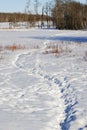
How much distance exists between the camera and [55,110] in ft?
22.9

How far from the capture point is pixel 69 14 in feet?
224

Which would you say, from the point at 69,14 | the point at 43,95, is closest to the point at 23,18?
the point at 69,14

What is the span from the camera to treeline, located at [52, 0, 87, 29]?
65312mm

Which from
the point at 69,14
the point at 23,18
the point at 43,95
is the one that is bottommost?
the point at 23,18

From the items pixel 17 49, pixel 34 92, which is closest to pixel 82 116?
pixel 34 92

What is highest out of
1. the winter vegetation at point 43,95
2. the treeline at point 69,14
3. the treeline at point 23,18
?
the winter vegetation at point 43,95

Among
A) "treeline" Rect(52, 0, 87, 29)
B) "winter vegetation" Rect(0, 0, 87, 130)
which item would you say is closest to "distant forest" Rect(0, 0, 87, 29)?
"treeline" Rect(52, 0, 87, 29)

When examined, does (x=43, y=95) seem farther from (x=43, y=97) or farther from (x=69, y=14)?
(x=69, y=14)

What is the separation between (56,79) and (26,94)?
214cm

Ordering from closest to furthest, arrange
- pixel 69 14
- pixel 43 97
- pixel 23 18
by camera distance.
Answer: pixel 43 97
pixel 69 14
pixel 23 18

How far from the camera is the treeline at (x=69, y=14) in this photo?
214ft

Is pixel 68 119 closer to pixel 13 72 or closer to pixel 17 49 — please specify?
pixel 13 72

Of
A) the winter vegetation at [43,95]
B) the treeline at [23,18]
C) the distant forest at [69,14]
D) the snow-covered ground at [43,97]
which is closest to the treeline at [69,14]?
the distant forest at [69,14]

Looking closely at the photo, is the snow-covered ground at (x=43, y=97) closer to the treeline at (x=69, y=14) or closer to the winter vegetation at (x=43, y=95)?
the winter vegetation at (x=43, y=95)
